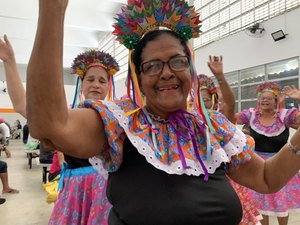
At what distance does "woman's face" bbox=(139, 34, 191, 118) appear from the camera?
3.30ft

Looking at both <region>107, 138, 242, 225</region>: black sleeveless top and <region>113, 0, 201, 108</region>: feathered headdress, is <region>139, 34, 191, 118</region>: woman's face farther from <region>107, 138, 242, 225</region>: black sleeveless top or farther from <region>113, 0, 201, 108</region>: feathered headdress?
<region>107, 138, 242, 225</region>: black sleeveless top

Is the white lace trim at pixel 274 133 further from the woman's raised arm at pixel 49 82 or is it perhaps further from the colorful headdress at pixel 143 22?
the woman's raised arm at pixel 49 82

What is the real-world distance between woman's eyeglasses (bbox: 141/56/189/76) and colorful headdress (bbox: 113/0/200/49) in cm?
14

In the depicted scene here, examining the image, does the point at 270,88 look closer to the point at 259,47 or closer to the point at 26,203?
the point at 259,47

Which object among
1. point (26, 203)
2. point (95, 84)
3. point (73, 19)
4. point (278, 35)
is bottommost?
point (26, 203)

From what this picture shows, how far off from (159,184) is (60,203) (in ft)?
3.82

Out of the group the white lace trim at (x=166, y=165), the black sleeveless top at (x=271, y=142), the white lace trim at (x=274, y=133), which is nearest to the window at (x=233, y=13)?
the white lace trim at (x=274, y=133)

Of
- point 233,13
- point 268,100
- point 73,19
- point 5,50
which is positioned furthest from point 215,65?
point 73,19

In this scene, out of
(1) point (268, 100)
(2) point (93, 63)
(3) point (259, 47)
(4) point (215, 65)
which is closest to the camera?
Answer: (4) point (215, 65)

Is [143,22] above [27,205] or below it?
above

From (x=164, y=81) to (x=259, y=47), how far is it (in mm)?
6475

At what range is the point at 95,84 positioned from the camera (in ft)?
7.20

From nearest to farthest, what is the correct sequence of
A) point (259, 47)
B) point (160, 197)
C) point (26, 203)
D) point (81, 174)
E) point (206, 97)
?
1. point (160, 197)
2. point (81, 174)
3. point (206, 97)
4. point (26, 203)
5. point (259, 47)

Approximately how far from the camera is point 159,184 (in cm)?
88
